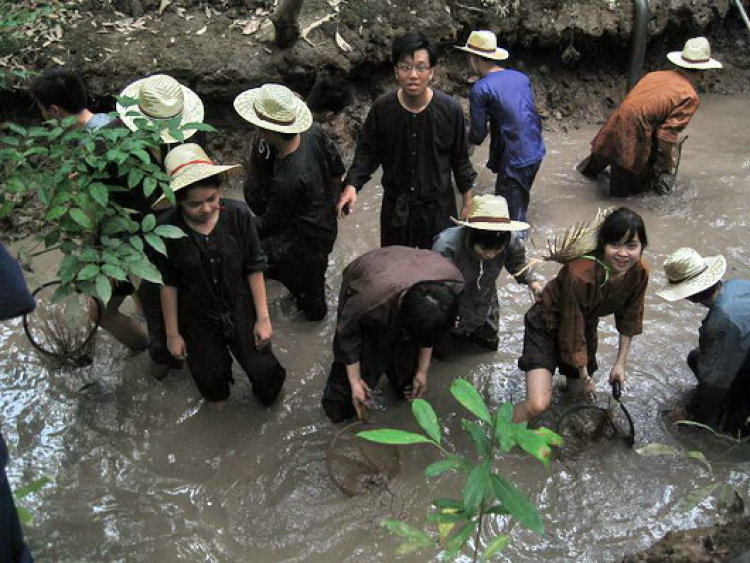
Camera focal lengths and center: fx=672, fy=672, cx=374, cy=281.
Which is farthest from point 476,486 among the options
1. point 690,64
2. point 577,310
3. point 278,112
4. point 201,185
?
point 690,64

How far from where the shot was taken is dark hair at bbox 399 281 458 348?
3.13m

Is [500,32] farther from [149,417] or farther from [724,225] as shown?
[149,417]

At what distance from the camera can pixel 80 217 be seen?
2756 mm

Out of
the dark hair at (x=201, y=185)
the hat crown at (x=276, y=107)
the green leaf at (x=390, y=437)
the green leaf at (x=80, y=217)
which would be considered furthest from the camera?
the hat crown at (x=276, y=107)

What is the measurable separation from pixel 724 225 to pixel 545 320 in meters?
3.26

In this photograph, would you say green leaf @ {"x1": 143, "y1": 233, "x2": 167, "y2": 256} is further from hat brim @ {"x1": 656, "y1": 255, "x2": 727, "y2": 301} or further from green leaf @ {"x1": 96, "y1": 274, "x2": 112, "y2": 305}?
hat brim @ {"x1": 656, "y1": 255, "x2": 727, "y2": 301}

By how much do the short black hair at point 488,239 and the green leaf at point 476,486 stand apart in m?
1.98

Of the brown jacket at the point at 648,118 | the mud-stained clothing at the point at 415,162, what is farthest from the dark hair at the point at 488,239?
the brown jacket at the point at 648,118

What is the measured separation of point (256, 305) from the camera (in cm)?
375

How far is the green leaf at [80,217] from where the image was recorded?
8.97 ft

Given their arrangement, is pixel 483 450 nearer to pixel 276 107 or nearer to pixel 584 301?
pixel 584 301

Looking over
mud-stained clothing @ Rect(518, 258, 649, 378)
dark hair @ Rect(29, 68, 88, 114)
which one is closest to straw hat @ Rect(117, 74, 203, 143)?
dark hair @ Rect(29, 68, 88, 114)

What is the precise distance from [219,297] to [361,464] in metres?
1.19

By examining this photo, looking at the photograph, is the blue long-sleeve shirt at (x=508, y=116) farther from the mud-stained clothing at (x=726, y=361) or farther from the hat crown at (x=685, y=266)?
the mud-stained clothing at (x=726, y=361)
